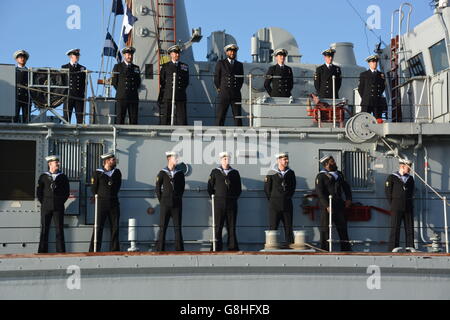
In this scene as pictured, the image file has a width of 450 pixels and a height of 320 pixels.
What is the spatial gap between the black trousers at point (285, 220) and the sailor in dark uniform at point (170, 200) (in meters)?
1.31

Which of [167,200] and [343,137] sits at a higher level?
[343,137]

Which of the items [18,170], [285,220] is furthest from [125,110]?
[285,220]

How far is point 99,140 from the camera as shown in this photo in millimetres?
15164

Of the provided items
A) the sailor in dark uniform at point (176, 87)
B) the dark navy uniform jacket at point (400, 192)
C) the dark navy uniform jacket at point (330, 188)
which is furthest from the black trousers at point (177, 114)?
the dark navy uniform jacket at point (400, 192)

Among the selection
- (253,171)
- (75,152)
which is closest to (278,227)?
(253,171)

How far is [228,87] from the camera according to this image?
52.2 feet

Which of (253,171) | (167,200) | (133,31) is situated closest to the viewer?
(167,200)

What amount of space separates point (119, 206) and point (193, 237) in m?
1.21

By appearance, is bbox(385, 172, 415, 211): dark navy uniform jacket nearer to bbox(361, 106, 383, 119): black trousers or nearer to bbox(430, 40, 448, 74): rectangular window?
bbox(361, 106, 383, 119): black trousers

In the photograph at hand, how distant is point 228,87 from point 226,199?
2241mm

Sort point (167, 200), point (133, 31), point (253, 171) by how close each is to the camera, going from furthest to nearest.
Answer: point (133, 31) → point (253, 171) → point (167, 200)

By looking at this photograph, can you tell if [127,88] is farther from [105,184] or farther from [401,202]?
[401,202]

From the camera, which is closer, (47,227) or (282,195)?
(47,227)
